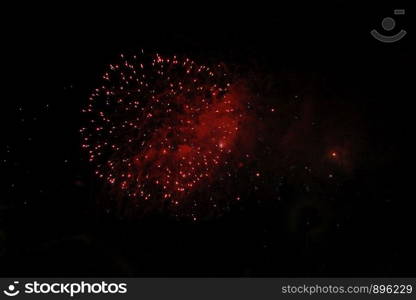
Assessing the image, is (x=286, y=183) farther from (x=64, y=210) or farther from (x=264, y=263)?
(x=64, y=210)

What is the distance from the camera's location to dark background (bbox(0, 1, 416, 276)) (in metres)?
2.53

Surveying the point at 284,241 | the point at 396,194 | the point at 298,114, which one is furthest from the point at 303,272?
the point at 298,114

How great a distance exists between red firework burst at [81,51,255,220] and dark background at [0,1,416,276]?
149 mm

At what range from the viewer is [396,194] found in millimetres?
2555

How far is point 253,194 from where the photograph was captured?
103 inches

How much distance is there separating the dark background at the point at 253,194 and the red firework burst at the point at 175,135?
0.15 meters

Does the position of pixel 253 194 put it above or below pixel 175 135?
below

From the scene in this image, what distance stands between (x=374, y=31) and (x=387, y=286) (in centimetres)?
120

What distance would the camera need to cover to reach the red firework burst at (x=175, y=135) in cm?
257

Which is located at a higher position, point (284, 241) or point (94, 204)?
point (94, 204)

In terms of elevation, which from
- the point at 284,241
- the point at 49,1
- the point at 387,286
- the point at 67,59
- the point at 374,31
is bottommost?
the point at 387,286

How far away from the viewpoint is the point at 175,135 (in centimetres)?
260

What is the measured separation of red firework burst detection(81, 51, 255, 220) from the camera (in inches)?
101

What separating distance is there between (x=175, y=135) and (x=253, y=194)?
1.99 ft
